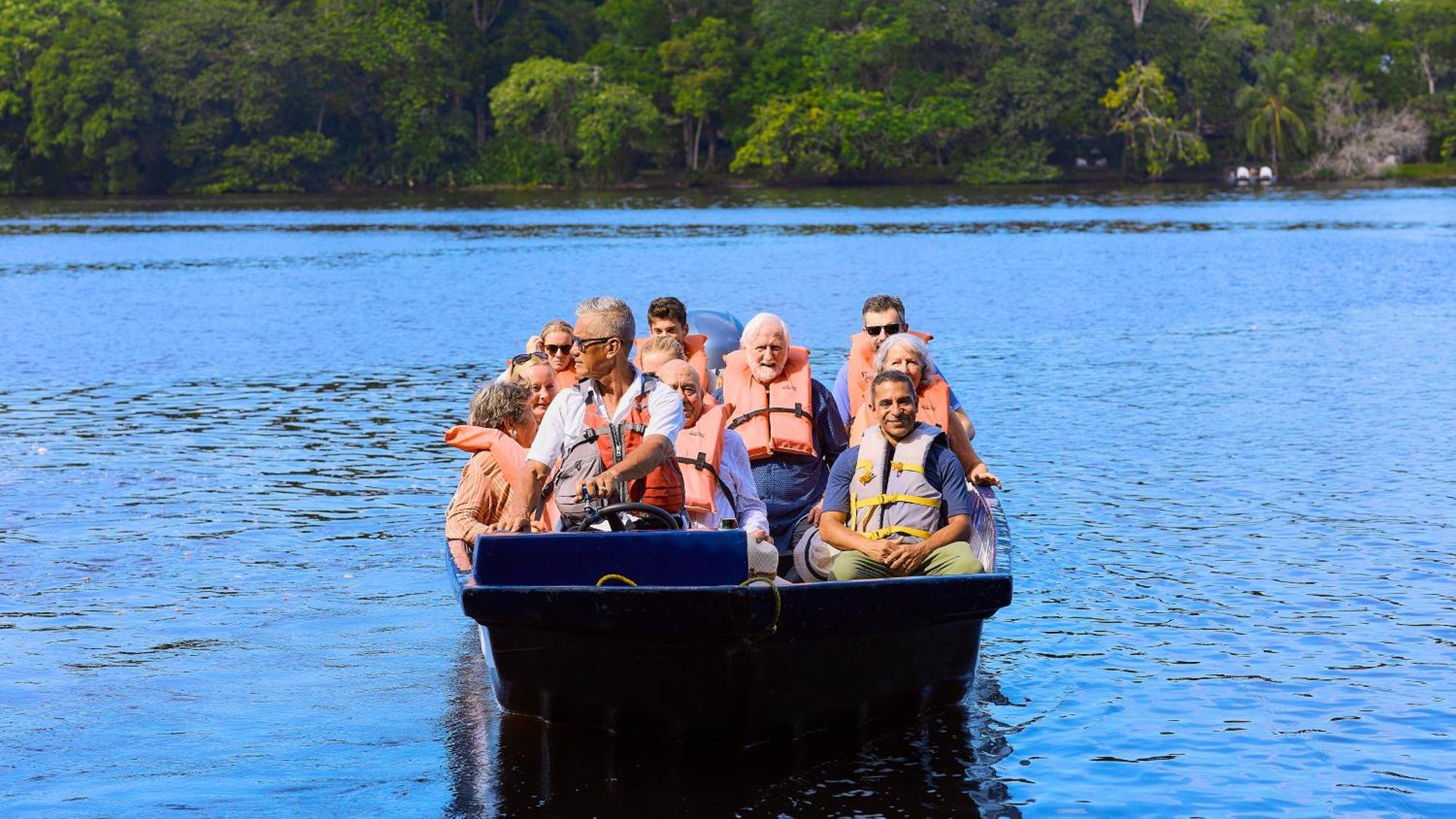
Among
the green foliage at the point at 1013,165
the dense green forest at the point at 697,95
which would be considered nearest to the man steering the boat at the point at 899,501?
the dense green forest at the point at 697,95

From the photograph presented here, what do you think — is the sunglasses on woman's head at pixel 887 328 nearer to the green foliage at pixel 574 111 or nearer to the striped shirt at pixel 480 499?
the striped shirt at pixel 480 499

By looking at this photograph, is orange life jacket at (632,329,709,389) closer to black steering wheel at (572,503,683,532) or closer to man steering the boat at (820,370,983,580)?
man steering the boat at (820,370,983,580)

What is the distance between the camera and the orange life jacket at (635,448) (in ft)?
23.7

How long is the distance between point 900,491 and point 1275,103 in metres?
81.6

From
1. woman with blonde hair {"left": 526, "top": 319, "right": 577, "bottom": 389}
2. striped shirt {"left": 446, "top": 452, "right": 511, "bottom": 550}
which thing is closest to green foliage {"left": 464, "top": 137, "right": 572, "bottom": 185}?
woman with blonde hair {"left": 526, "top": 319, "right": 577, "bottom": 389}

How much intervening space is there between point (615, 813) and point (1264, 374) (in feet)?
52.0

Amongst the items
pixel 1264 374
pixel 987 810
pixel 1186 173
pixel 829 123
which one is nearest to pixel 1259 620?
pixel 987 810

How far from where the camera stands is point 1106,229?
53.6 m

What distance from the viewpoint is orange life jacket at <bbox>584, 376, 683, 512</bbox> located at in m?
7.21

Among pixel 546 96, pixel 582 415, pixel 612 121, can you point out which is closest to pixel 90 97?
pixel 546 96

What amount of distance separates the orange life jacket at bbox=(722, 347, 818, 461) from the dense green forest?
75.4 m

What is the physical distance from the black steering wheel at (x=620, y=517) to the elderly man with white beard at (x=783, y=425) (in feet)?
5.75

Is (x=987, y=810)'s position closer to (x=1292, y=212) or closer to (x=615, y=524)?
(x=615, y=524)

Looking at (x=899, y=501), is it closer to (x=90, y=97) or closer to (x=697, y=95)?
(x=697, y=95)
